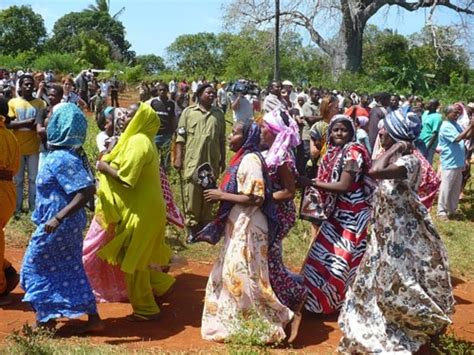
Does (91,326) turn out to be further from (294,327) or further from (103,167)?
(294,327)

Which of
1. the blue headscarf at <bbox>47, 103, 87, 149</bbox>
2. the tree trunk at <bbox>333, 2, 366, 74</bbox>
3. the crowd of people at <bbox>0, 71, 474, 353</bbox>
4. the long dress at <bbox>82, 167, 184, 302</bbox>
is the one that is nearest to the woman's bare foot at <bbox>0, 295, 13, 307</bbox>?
the crowd of people at <bbox>0, 71, 474, 353</bbox>

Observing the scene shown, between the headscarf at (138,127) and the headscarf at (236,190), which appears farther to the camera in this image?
the headscarf at (138,127)

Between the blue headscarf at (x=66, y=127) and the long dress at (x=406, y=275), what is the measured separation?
2.09 metres

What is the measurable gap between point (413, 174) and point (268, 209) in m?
1.04

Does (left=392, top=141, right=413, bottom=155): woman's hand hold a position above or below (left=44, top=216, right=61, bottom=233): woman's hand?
above

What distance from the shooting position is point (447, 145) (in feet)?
30.2

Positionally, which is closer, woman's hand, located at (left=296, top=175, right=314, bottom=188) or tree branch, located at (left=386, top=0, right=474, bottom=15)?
woman's hand, located at (left=296, top=175, right=314, bottom=188)

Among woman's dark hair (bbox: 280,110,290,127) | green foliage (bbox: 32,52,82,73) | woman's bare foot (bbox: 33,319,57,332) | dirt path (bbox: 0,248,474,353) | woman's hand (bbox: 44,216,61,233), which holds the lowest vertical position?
dirt path (bbox: 0,248,474,353)

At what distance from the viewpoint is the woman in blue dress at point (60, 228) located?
4.19 m

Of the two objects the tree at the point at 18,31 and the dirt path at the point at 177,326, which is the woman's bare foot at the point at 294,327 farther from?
the tree at the point at 18,31

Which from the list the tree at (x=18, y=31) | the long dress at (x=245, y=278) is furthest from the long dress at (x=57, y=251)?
the tree at (x=18, y=31)

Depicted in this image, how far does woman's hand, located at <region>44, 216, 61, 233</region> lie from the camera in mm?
4109

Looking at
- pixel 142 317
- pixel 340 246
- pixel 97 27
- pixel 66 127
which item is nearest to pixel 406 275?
pixel 340 246

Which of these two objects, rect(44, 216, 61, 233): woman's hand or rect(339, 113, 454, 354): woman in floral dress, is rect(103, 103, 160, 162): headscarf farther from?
rect(339, 113, 454, 354): woman in floral dress
